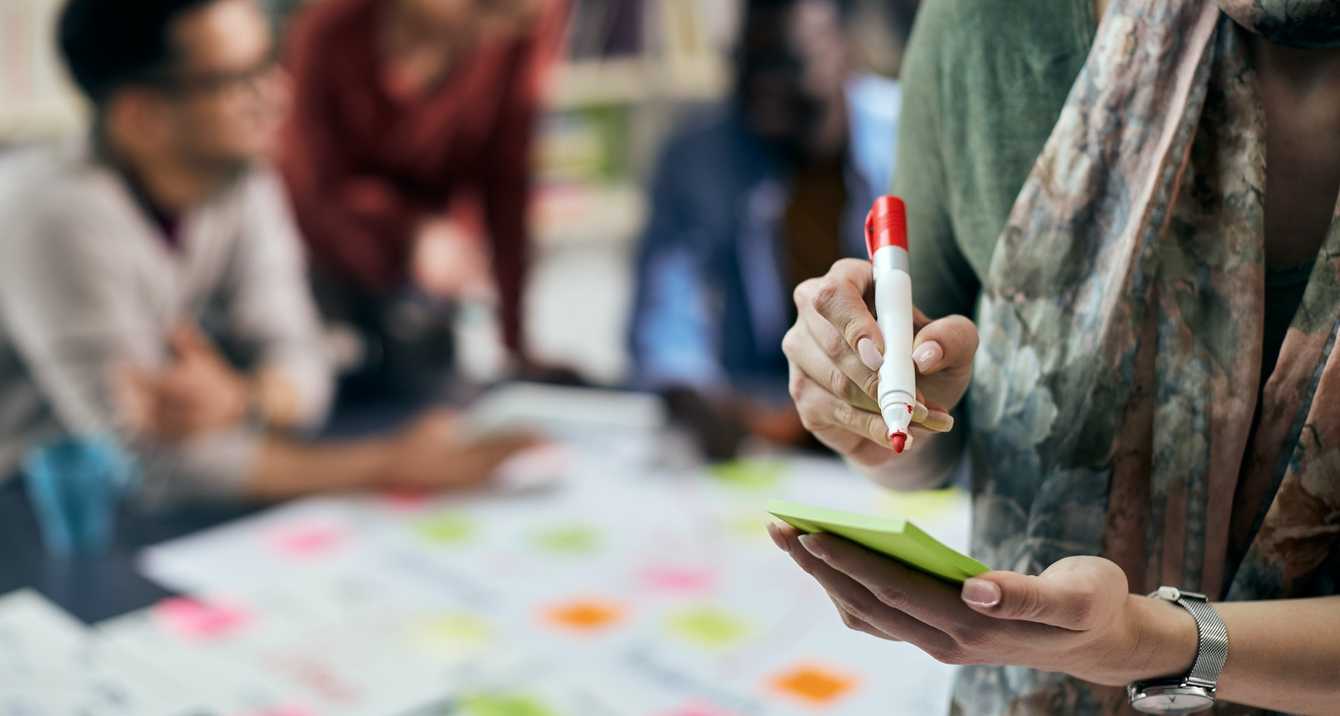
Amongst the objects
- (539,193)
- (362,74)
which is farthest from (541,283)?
(362,74)

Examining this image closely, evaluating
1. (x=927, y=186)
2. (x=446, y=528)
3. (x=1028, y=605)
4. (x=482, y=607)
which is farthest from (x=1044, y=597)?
(x=446, y=528)

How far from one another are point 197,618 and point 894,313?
135 centimetres

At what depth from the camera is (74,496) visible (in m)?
2.01

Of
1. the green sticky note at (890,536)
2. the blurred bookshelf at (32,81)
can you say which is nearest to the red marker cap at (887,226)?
the green sticky note at (890,536)

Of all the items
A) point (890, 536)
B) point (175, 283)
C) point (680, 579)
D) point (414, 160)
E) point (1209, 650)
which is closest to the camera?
point (890, 536)

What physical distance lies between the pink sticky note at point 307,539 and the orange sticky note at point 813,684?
85 centimetres

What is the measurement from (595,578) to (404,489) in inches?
21.5

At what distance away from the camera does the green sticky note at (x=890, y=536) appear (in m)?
0.66

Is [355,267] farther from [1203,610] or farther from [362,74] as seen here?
[1203,610]

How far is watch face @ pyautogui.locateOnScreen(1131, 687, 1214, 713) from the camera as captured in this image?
0.78 metres

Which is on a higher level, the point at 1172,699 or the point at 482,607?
the point at 1172,699

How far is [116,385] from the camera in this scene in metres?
2.20

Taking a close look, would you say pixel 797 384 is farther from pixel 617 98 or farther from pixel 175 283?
pixel 617 98

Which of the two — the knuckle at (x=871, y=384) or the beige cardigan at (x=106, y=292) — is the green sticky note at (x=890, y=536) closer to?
the knuckle at (x=871, y=384)
